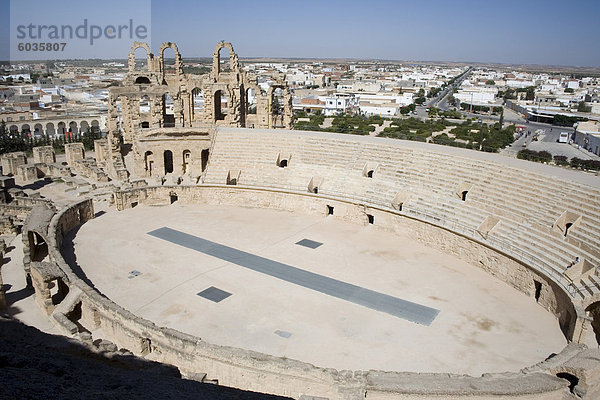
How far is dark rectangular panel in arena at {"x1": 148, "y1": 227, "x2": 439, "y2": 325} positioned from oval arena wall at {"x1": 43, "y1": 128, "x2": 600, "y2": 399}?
13.8 ft

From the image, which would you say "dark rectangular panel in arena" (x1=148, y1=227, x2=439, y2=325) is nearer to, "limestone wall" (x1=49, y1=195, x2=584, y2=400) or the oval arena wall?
the oval arena wall

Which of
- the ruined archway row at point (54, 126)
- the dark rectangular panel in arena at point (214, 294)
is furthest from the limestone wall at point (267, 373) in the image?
the ruined archway row at point (54, 126)

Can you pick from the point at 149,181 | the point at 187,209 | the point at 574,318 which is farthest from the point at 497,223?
the point at 149,181

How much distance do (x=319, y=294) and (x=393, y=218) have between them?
6843 millimetres

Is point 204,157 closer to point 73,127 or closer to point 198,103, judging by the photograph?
point 73,127

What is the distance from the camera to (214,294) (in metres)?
16.0

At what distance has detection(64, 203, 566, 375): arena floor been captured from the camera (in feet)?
43.5

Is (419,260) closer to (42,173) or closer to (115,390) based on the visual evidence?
(115,390)

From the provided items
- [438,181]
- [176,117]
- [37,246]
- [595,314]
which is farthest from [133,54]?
[595,314]

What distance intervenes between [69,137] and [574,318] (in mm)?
41709

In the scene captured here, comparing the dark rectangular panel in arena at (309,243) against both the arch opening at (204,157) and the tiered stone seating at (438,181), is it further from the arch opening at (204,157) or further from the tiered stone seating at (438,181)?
the arch opening at (204,157)

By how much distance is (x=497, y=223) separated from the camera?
60.7 ft

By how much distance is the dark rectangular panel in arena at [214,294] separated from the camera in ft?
51.7

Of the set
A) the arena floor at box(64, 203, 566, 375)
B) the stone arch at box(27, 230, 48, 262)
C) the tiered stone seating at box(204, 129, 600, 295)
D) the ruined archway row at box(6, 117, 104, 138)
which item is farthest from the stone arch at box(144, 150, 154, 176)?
the ruined archway row at box(6, 117, 104, 138)
